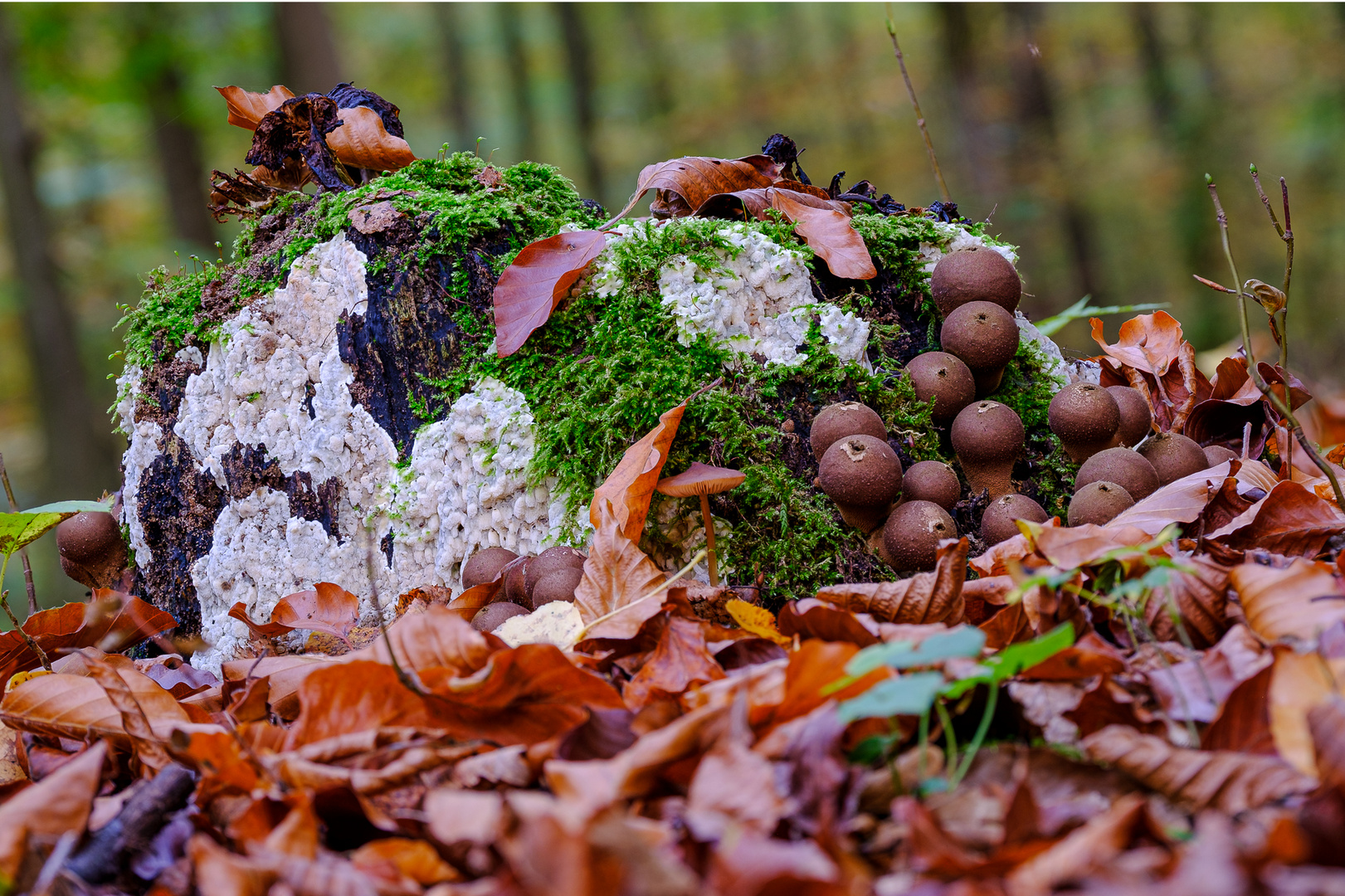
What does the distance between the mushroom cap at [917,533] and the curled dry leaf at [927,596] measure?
0.38 m

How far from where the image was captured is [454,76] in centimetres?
1997

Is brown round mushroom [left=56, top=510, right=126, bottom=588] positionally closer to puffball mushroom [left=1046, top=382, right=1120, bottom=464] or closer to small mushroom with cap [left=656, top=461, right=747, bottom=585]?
small mushroom with cap [left=656, top=461, right=747, bottom=585]

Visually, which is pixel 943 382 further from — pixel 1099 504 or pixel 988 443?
pixel 1099 504

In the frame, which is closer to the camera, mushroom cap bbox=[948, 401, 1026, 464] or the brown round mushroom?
mushroom cap bbox=[948, 401, 1026, 464]

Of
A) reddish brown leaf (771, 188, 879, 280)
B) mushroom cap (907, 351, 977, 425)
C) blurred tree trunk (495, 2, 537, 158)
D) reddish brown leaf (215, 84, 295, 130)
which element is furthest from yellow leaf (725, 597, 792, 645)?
blurred tree trunk (495, 2, 537, 158)

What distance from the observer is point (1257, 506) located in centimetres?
184

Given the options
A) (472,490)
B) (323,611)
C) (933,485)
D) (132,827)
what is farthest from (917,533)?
(132,827)

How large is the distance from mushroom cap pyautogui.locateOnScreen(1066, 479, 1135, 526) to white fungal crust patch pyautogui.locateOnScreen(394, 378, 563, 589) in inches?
50.0

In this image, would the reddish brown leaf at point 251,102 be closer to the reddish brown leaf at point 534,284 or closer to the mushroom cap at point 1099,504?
the reddish brown leaf at point 534,284

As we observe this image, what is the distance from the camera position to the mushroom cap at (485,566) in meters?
2.19

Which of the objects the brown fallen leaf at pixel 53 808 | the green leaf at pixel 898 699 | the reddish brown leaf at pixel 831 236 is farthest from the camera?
the reddish brown leaf at pixel 831 236

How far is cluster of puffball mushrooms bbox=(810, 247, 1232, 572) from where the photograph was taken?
2.01m

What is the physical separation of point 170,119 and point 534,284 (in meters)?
10.3

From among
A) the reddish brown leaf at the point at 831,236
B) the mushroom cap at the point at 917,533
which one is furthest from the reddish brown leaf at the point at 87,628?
the reddish brown leaf at the point at 831,236
